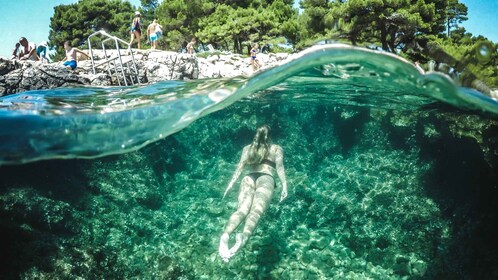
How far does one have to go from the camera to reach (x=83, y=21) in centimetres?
5819

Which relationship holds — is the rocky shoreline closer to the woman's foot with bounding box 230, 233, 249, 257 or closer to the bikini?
the bikini

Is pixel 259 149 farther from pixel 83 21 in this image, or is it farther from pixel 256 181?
pixel 83 21

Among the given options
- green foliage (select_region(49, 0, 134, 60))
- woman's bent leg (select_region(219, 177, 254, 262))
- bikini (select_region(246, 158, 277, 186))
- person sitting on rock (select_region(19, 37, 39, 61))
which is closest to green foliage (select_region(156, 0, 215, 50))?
green foliage (select_region(49, 0, 134, 60))

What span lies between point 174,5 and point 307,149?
32564 mm

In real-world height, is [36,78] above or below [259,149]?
above

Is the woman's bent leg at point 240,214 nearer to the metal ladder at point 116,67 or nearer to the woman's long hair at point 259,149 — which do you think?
the woman's long hair at point 259,149

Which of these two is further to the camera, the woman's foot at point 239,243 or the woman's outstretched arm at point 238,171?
the woman's outstretched arm at point 238,171

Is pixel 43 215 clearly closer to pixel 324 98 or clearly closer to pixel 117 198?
pixel 117 198

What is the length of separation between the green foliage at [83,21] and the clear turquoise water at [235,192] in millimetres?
51008

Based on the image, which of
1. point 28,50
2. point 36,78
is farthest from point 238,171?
point 28,50

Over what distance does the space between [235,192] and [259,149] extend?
9.32ft

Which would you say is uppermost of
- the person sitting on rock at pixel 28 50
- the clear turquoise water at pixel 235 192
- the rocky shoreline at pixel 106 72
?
the person sitting on rock at pixel 28 50

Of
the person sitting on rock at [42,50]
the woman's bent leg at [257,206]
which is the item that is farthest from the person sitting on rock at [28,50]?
the woman's bent leg at [257,206]

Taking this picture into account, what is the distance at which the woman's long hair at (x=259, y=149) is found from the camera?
30.4 feet
